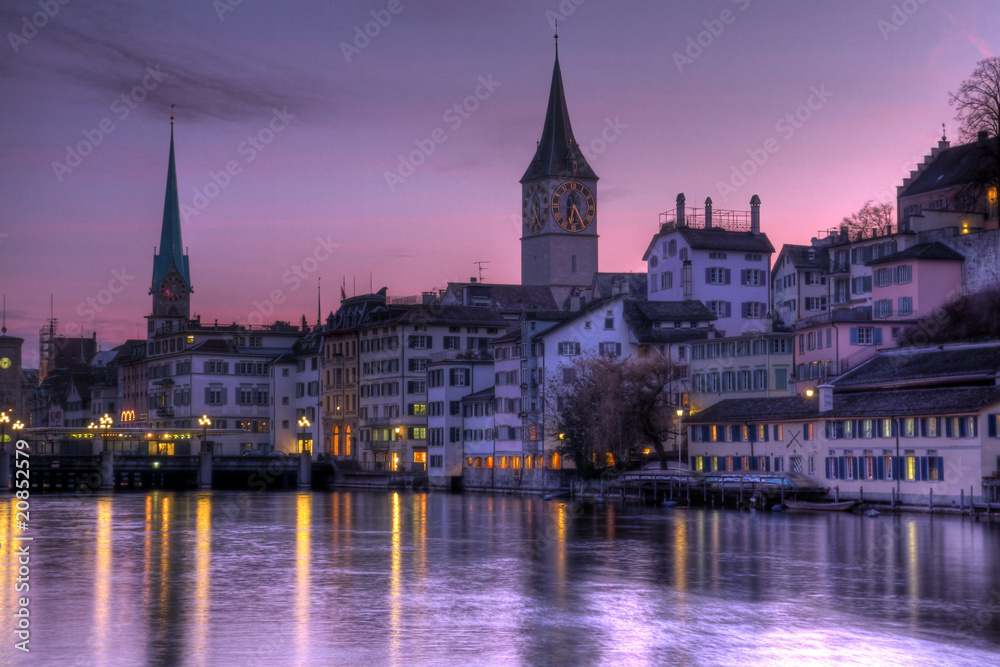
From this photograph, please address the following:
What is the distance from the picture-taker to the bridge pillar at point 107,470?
132 meters

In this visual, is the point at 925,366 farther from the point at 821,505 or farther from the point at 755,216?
the point at 755,216

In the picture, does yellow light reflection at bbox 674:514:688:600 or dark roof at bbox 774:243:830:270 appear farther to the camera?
dark roof at bbox 774:243:830:270

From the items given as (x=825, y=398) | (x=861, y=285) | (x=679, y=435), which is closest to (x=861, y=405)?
(x=825, y=398)

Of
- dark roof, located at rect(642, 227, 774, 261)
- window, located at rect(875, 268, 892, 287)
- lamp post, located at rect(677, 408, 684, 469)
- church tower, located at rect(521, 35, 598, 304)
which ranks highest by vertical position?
church tower, located at rect(521, 35, 598, 304)

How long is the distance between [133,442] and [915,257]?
111 meters

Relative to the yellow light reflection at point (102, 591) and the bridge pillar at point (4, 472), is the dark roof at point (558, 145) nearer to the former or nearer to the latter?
the bridge pillar at point (4, 472)

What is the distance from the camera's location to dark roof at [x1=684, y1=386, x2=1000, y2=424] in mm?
77688

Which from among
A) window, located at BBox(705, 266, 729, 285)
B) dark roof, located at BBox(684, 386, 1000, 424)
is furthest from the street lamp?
→ dark roof, located at BBox(684, 386, 1000, 424)

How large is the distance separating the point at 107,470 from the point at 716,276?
62363 millimetres

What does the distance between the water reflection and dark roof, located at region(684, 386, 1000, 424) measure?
7549mm

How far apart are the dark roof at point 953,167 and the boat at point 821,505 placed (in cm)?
3971

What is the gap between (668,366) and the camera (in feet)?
348

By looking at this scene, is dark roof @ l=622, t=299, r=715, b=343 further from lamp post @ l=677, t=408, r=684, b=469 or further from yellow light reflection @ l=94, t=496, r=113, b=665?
yellow light reflection @ l=94, t=496, r=113, b=665

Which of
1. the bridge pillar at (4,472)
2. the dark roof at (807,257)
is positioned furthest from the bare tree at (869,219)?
the bridge pillar at (4,472)
